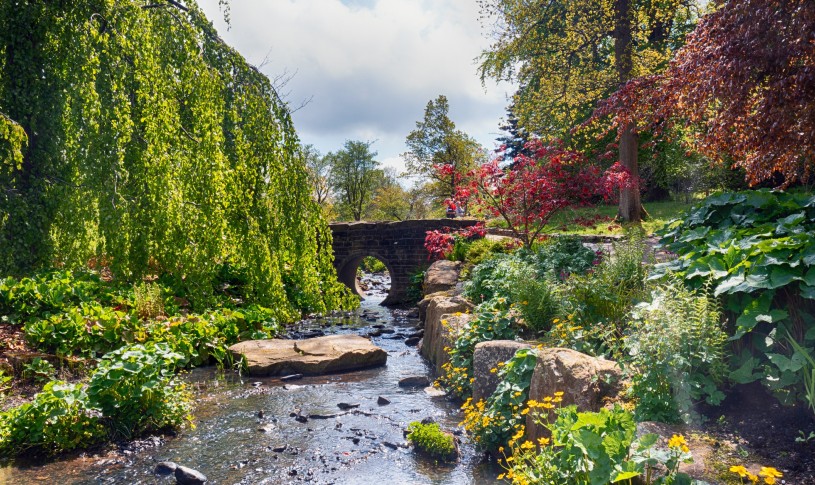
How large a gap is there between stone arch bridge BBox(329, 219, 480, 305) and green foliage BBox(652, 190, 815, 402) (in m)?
12.4

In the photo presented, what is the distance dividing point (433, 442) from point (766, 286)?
110 inches

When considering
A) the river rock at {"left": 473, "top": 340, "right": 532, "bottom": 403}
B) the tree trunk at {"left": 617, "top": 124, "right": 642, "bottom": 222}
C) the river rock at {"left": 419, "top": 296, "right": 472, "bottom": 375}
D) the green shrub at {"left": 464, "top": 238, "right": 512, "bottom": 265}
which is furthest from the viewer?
the tree trunk at {"left": 617, "top": 124, "right": 642, "bottom": 222}

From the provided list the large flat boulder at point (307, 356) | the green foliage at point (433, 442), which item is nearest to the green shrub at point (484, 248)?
the large flat boulder at point (307, 356)

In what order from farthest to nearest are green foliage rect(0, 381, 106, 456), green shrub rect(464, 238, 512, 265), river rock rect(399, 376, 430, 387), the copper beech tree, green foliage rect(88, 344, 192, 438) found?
green shrub rect(464, 238, 512, 265) < river rock rect(399, 376, 430, 387) < the copper beech tree < green foliage rect(88, 344, 192, 438) < green foliage rect(0, 381, 106, 456)

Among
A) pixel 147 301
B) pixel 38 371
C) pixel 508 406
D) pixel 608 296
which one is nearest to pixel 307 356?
pixel 147 301

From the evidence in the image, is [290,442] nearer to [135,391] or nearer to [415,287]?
[135,391]

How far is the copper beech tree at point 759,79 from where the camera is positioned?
527 cm

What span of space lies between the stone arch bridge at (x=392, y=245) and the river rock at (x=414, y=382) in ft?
30.8

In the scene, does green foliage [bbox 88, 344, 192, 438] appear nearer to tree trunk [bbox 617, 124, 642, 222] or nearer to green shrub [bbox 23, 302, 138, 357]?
green shrub [bbox 23, 302, 138, 357]

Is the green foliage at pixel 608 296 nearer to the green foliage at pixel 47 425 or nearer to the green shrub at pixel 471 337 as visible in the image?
the green shrub at pixel 471 337

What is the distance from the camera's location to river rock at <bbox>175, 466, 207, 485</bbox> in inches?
171

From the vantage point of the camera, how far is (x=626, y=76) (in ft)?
50.0

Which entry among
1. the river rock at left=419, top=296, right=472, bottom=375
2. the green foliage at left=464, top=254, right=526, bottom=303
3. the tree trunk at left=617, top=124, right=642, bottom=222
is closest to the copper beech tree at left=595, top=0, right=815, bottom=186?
the green foliage at left=464, top=254, right=526, bottom=303

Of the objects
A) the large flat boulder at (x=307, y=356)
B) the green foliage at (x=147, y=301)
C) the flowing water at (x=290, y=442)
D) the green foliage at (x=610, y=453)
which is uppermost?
the green foliage at (x=147, y=301)
